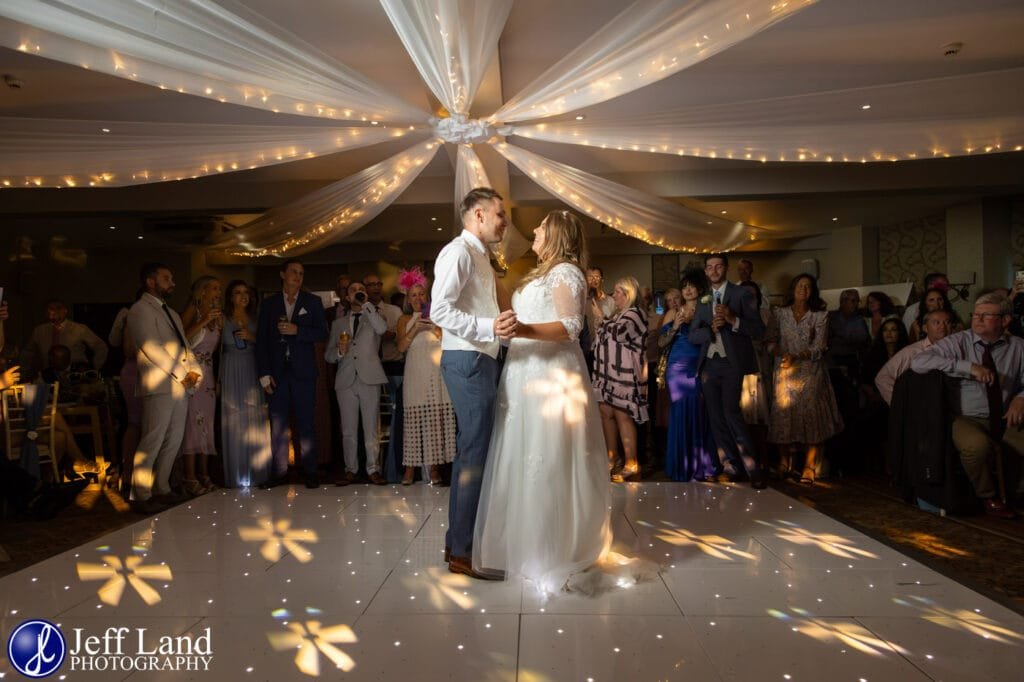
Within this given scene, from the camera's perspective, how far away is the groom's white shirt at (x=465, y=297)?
282 cm

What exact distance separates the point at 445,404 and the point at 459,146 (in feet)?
5.43

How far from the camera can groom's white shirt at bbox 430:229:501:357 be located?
2.82 metres

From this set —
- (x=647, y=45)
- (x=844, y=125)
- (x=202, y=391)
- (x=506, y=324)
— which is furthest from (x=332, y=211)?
(x=844, y=125)

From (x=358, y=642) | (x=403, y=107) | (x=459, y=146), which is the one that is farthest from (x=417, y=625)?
(x=459, y=146)

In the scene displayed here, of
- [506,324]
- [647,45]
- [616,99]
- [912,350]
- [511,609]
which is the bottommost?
[511,609]

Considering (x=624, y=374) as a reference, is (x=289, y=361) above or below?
above

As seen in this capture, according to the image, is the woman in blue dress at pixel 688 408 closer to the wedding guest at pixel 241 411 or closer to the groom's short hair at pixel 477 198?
the groom's short hair at pixel 477 198

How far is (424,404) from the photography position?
5.00 meters

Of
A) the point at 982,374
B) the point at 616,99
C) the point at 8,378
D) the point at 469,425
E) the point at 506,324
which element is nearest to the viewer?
the point at 506,324

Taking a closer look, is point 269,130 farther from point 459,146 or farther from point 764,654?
point 764,654

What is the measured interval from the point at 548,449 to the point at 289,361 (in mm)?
2690

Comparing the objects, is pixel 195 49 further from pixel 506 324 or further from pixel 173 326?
pixel 173 326

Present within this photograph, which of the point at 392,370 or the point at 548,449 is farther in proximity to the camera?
the point at 392,370

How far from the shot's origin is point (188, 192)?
8266 millimetres
